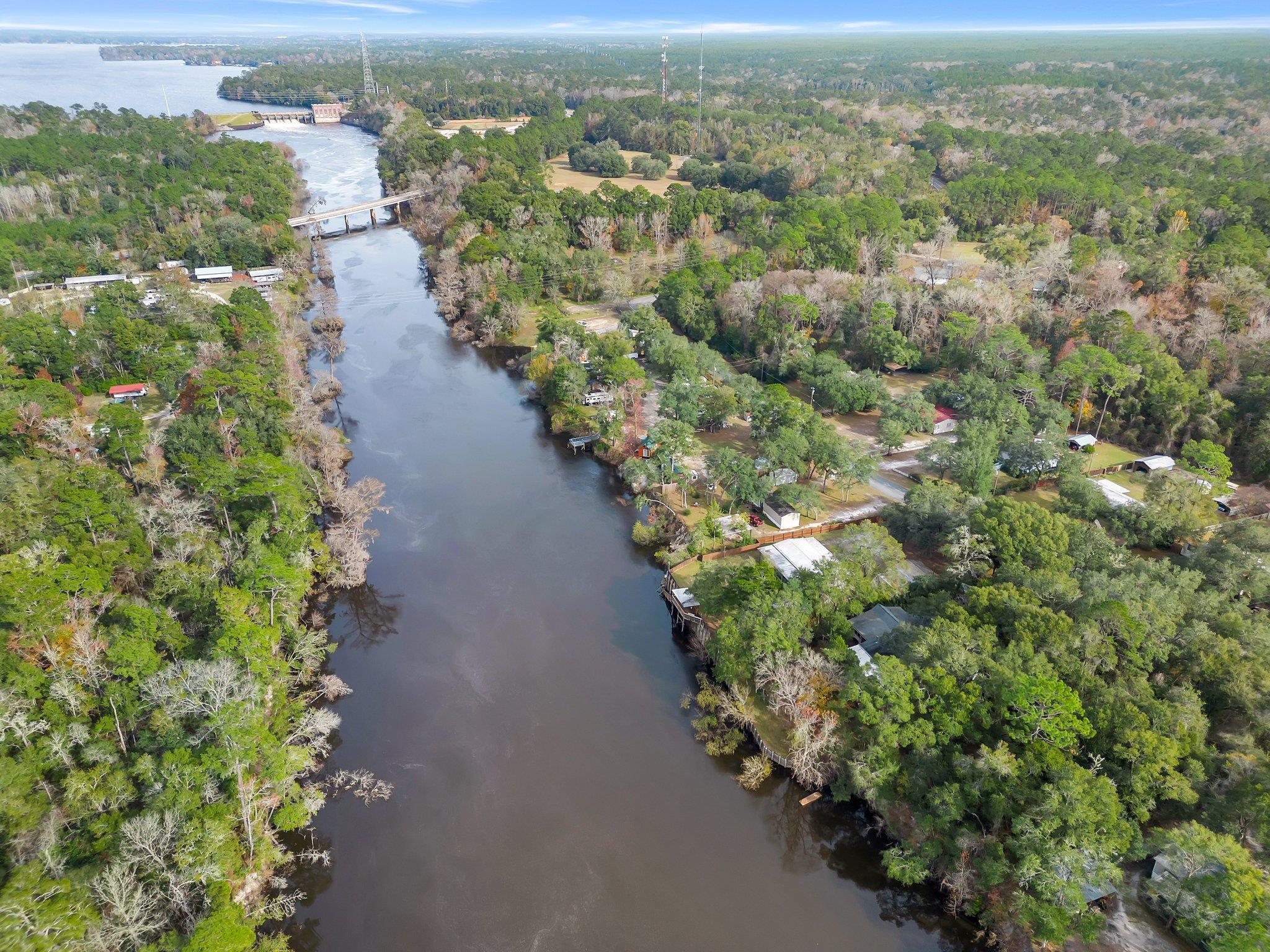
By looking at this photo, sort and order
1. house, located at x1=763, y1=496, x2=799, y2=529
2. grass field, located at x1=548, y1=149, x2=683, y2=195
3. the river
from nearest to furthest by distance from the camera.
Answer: the river → house, located at x1=763, y1=496, x2=799, y2=529 → grass field, located at x1=548, y1=149, x2=683, y2=195

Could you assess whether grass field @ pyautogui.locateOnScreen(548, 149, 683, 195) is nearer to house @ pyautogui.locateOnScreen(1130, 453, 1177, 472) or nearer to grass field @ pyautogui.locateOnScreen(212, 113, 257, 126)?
house @ pyautogui.locateOnScreen(1130, 453, 1177, 472)

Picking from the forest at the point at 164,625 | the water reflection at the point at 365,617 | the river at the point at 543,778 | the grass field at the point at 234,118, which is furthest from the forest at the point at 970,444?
the grass field at the point at 234,118

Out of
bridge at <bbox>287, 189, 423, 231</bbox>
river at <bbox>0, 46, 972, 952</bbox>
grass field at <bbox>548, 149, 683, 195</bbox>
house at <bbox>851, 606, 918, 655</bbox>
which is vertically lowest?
river at <bbox>0, 46, 972, 952</bbox>

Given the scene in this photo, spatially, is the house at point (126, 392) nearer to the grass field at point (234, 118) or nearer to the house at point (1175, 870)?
the house at point (1175, 870)

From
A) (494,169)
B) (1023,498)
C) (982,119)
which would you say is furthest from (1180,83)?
(1023,498)

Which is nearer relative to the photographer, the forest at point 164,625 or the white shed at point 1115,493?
the forest at point 164,625

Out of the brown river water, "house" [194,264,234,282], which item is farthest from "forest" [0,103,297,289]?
the brown river water

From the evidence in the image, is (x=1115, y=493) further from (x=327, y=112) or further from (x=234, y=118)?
(x=327, y=112)
